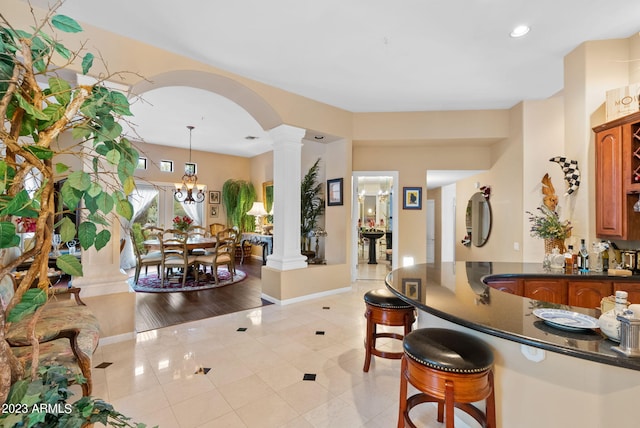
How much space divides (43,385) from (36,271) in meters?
0.34

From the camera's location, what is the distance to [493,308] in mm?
1661

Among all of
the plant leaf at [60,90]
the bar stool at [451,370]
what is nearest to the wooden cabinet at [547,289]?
the bar stool at [451,370]

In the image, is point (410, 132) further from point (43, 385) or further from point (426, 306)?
point (43, 385)

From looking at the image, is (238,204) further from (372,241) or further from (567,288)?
(567,288)

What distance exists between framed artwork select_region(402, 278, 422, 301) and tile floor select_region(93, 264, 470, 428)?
0.87 meters

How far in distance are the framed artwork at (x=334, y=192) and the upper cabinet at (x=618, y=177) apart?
333 centimetres

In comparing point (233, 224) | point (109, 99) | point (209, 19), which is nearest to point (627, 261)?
point (109, 99)

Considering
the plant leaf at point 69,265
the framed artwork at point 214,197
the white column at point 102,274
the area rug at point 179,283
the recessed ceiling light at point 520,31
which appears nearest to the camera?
the plant leaf at point 69,265

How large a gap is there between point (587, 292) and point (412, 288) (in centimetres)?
188

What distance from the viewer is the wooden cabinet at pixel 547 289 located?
2709 mm

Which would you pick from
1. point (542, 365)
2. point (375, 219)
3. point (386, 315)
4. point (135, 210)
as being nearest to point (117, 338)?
point (386, 315)

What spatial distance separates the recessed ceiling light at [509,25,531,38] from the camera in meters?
2.92

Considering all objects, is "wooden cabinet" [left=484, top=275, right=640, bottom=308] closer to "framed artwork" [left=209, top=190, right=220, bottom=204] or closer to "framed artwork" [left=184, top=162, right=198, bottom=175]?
"framed artwork" [left=184, top=162, right=198, bottom=175]

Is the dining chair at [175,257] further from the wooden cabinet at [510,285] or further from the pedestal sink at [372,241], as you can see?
the wooden cabinet at [510,285]
